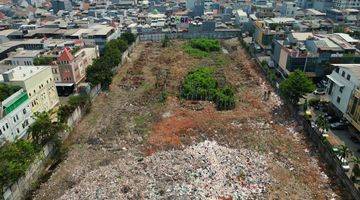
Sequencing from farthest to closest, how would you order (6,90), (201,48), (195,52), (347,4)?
(347,4) → (201,48) → (195,52) → (6,90)

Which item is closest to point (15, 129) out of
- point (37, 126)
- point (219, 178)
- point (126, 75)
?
point (37, 126)

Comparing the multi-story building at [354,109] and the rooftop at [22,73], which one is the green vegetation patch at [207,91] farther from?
the rooftop at [22,73]

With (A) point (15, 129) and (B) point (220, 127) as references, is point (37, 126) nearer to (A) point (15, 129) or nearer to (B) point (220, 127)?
(A) point (15, 129)

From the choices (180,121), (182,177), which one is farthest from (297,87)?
(182,177)

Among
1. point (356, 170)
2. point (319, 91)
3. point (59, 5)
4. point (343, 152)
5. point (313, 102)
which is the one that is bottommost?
point (313, 102)

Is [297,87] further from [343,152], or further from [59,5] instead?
[59,5]

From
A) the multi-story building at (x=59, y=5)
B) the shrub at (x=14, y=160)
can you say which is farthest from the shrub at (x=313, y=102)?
the multi-story building at (x=59, y=5)

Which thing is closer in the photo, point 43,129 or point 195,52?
point 43,129
